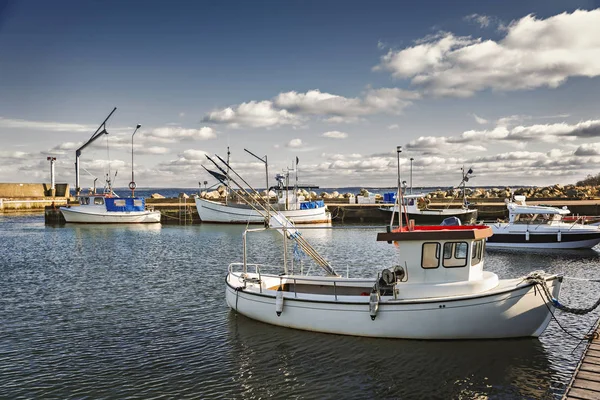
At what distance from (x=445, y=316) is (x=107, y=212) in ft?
173

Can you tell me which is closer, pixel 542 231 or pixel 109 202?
pixel 542 231

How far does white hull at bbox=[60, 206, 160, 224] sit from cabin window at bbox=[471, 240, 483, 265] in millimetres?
51033

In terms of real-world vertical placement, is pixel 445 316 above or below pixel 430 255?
below

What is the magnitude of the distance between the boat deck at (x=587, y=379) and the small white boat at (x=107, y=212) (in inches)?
2150

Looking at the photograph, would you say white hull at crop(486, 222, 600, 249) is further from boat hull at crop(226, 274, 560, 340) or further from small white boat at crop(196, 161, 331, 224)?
small white boat at crop(196, 161, 331, 224)

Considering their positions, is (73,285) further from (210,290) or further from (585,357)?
(585,357)

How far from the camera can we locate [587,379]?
9.72 metres

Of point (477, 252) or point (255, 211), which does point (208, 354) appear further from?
point (255, 211)

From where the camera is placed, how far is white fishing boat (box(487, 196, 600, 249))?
33.2 meters

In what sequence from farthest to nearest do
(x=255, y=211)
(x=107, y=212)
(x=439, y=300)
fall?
(x=107, y=212), (x=255, y=211), (x=439, y=300)

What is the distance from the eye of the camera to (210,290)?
69.1 feet

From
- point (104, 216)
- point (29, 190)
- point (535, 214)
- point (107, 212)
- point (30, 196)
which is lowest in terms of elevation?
point (104, 216)

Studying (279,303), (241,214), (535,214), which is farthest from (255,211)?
(279,303)

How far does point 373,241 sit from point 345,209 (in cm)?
2463
